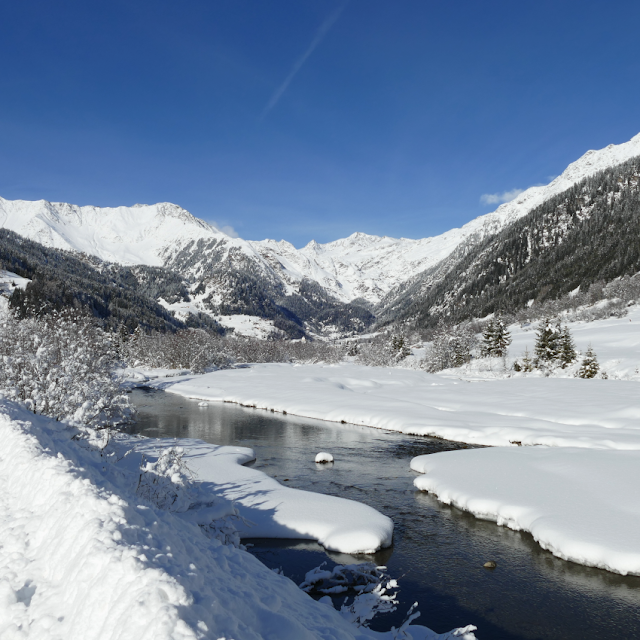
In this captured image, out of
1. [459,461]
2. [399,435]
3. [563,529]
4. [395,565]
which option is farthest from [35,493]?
[399,435]

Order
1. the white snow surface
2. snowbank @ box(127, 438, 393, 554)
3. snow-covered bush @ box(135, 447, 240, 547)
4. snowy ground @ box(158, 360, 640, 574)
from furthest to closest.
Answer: snowbank @ box(127, 438, 393, 554), snowy ground @ box(158, 360, 640, 574), snow-covered bush @ box(135, 447, 240, 547), the white snow surface

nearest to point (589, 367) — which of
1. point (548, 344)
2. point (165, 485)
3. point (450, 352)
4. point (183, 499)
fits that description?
point (548, 344)

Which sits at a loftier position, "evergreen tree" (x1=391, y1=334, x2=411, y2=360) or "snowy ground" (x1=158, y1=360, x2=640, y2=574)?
"evergreen tree" (x1=391, y1=334, x2=411, y2=360)

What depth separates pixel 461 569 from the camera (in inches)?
528

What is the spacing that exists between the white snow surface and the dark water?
2982mm

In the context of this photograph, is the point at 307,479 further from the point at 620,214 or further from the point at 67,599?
the point at 620,214

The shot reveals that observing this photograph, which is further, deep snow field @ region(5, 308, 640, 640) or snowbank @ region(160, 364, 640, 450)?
snowbank @ region(160, 364, 640, 450)

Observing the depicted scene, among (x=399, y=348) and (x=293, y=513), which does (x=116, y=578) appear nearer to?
(x=293, y=513)

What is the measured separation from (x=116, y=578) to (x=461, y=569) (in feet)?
37.8

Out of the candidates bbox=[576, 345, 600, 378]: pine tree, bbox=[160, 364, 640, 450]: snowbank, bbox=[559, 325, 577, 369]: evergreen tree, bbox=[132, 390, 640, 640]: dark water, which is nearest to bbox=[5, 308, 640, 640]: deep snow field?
bbox=[160, 364, 640, 450]: snowbank

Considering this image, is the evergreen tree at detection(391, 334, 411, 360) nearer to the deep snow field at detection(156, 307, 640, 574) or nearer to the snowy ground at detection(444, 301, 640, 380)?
the snowy ground at detection(444, 301, 640, 380)

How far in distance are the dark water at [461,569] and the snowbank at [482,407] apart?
29.8ft

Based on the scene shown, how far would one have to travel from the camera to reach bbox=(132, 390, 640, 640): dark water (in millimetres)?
10883

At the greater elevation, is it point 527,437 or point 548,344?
point 548,344
